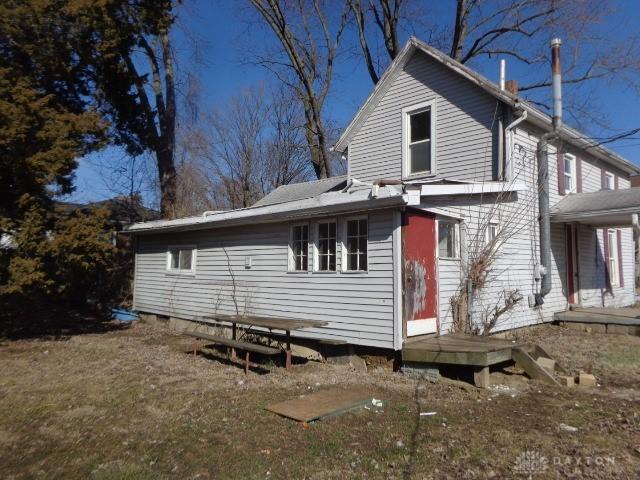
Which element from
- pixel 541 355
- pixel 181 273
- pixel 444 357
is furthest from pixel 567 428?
pixel 181 273

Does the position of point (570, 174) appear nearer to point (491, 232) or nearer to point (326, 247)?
Result: point (491, 232)

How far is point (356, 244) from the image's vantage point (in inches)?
334

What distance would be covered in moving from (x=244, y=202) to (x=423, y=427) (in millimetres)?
22738

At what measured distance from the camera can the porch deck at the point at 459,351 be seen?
6861 millimetres

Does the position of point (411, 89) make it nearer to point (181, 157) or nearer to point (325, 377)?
point (325, 377)

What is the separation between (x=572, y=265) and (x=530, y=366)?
24.3 ft

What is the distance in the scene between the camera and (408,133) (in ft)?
40.4

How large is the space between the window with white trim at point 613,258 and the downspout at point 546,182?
5.72 meters

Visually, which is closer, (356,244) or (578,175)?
(356,244)

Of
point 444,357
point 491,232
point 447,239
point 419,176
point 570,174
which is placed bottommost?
point 444,357

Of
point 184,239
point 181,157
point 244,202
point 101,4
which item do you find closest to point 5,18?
point 101,4

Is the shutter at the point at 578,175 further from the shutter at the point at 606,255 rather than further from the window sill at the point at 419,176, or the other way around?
the window sill at the point at 419,176

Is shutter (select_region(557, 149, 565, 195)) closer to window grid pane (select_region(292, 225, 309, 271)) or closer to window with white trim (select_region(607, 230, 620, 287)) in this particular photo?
window with white trim (select_region(607, 230, 620, 287))

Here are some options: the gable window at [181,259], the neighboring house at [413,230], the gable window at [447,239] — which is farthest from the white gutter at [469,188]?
the gable window at [181,259]
